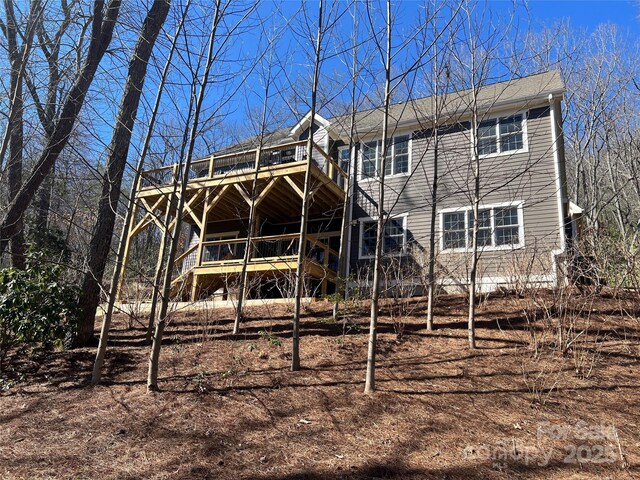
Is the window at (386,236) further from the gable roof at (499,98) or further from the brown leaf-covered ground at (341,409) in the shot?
the brown leaf-covered ground at (341,409)

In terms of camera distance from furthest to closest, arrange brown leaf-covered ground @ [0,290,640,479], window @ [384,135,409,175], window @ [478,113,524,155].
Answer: window @ [384,135,409,175], window @ [478,113,524,155], brown leaf-covered ground @ [0,290,640,479]

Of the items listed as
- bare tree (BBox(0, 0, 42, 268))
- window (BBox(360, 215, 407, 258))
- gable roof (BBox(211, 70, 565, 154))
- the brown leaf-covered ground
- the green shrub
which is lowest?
the brown leaf-covered ground

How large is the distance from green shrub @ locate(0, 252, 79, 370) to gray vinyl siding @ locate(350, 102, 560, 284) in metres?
7.00

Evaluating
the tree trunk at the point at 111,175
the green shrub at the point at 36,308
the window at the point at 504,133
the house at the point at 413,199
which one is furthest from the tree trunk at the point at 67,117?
the window at the point at 504,133

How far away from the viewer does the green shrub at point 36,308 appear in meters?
6.09

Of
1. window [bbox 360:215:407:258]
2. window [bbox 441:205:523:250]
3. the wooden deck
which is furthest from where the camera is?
window [bbox 360:215:407:258]

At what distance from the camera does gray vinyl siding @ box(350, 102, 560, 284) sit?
10.4 metres

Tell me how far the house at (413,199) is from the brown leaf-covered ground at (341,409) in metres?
3.04

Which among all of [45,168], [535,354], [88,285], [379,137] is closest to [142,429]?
[88,285]

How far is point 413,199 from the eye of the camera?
12859mm

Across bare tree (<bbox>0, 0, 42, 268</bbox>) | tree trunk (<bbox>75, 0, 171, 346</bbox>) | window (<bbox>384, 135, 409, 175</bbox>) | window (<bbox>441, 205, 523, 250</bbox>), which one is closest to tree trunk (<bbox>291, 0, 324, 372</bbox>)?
tree trunk (<bbox>75, 0, 171, 346</bbox>)

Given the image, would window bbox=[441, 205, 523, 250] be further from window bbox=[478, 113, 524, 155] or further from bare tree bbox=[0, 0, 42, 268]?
bare tree bbox=[0, 0, 42, 268]

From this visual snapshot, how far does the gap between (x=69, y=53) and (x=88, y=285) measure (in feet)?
14.6

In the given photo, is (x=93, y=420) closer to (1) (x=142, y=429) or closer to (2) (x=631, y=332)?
(1) (x=142, y=429)
